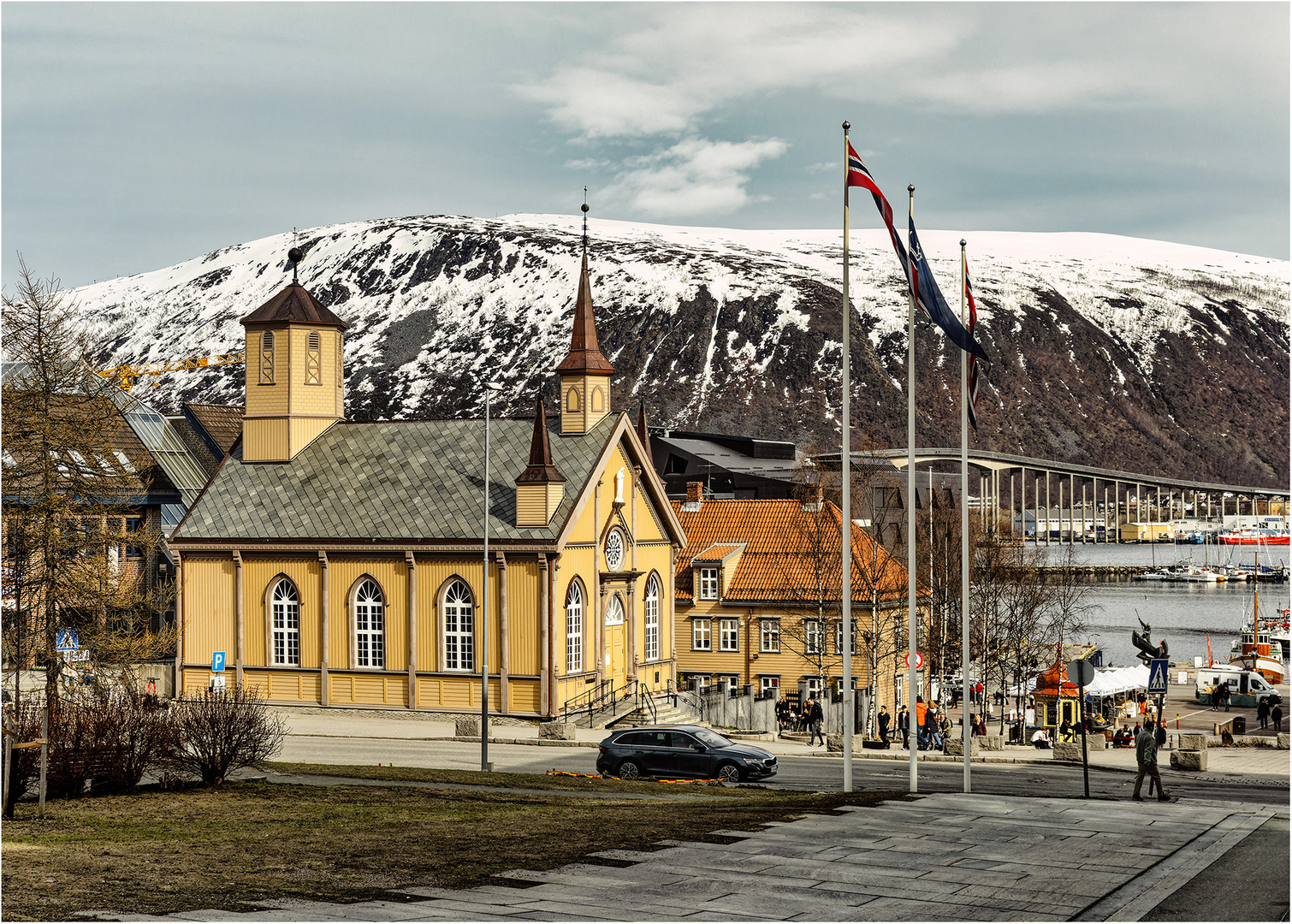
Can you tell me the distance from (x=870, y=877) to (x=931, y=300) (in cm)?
1262

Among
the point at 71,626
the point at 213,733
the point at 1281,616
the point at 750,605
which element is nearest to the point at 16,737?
the point at 213,733

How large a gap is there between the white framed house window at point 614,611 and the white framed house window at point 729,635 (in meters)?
10.8

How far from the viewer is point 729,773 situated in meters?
34.3

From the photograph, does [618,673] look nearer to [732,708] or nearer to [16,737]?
[732,708]

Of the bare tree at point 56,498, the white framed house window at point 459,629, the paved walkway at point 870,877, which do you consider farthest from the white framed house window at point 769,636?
the paved walkway at point 870,877

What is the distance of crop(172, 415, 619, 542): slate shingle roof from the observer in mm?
50281

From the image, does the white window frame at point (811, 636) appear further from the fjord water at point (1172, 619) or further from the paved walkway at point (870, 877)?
the fjord water at point (1172, 619)

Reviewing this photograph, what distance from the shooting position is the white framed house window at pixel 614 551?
52.5 m

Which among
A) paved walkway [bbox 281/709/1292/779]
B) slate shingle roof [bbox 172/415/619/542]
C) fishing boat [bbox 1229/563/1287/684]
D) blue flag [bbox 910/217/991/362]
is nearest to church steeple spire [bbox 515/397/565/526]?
slate shingle roof [bbox 172/415/619/542]

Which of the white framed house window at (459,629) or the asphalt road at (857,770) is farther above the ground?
the white framed house window at (459,629)

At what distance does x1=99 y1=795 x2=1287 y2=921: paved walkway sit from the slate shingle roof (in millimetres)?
28489

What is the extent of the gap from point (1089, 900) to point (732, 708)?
1467 inches

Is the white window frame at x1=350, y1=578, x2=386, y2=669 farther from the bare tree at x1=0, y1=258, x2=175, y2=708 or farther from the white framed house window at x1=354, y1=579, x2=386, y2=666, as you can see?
the bare tree at x1=0, y1=258, x2=175, y2=708

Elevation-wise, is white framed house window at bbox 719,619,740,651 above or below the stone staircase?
above
